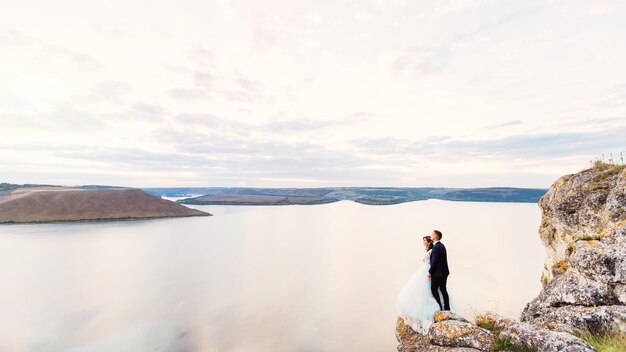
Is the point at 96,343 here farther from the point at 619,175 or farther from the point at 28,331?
the point at 619,175

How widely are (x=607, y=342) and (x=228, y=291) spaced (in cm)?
3389

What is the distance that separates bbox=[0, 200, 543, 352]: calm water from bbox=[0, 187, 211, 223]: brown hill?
62.0m

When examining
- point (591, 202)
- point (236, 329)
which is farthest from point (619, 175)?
point (236, 329)

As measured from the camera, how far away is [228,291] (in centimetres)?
3475

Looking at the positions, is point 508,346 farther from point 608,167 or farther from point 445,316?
point 608,167

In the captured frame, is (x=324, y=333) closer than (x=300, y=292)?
Yes

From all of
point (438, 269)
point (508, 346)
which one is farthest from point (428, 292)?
point (508, 346)

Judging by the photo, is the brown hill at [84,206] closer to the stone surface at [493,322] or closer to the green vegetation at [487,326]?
the stone surface at [493,322]

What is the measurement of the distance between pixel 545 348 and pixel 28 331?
34.4 meters

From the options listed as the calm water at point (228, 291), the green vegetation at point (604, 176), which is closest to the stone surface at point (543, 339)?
the green vegetation at point (604, 176)

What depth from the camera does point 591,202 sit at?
48.4 ft

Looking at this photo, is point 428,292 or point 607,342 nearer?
point 607,342

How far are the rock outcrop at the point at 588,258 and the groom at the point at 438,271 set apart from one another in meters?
3.12

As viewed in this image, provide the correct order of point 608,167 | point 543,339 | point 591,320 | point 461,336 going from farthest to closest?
point 608,167 → point 461,336 → point 591,320 → point 543,339
